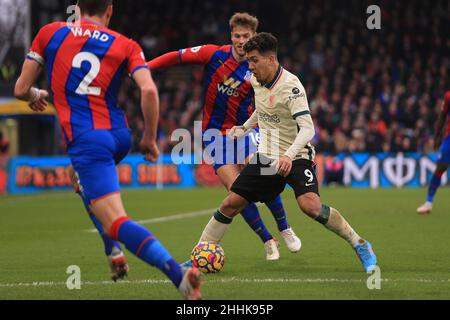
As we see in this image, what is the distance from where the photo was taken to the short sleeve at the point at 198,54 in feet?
31.3

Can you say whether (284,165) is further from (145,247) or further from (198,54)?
(198,54)

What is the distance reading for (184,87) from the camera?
29672mm

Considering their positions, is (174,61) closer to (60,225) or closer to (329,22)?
(60,225)

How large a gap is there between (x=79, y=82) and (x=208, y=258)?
2617mm

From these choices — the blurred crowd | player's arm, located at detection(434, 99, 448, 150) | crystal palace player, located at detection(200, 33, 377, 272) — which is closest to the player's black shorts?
crystal palace player, located at detection(200, 33, 377, 272)

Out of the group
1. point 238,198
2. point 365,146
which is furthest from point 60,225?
point 365,146

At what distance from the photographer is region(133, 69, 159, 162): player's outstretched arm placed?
606 cm

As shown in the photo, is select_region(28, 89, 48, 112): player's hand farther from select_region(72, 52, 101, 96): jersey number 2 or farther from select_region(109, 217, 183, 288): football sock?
select_region(109, 217, 183, 288): football sock

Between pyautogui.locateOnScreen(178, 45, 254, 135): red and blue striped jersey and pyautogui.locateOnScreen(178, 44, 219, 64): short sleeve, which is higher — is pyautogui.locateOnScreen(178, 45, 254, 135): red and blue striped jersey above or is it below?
below

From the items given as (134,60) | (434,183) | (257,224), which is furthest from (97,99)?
(434,183)

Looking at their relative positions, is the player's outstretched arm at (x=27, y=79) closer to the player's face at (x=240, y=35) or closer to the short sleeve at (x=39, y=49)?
the short sleeve at (x=39, y=49)

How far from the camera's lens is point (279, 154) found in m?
8.27

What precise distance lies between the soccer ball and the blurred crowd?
17.3 metres

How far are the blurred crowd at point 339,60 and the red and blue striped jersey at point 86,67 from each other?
19.4 m
